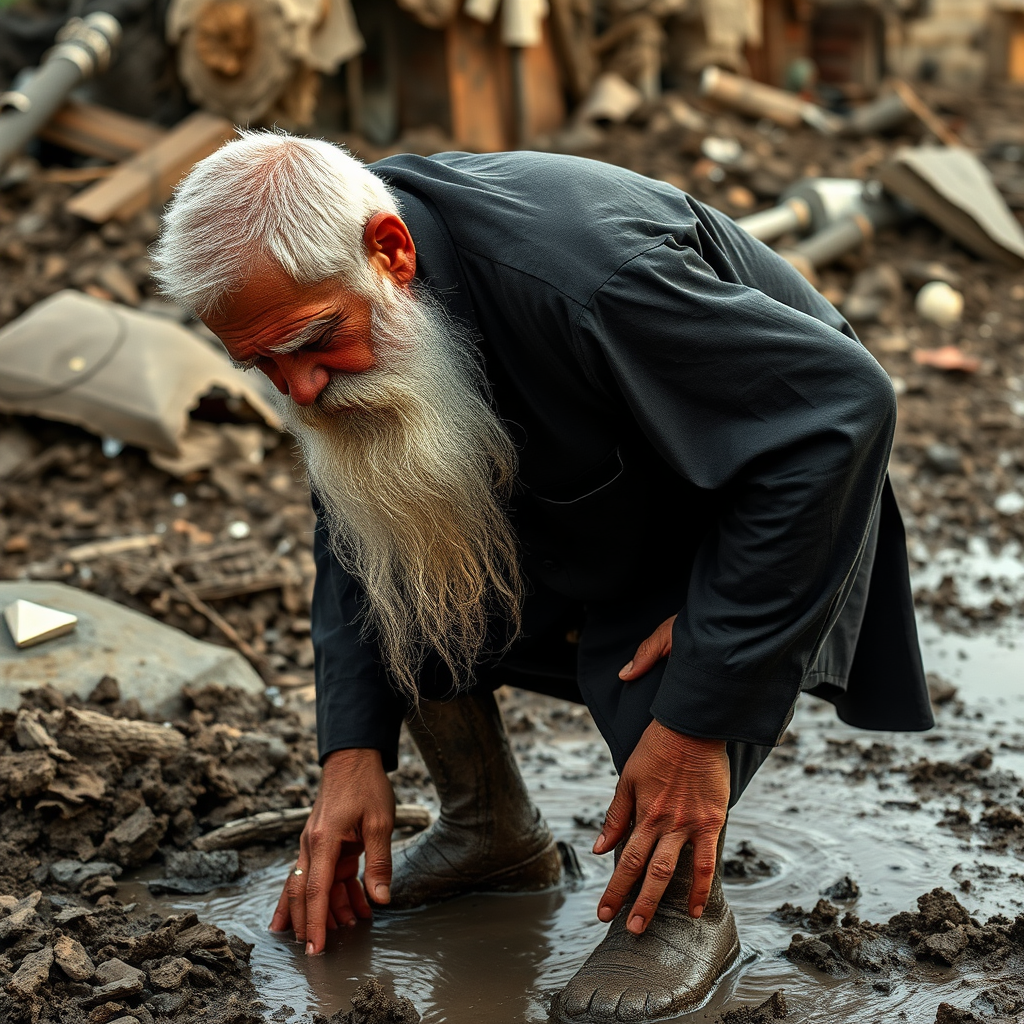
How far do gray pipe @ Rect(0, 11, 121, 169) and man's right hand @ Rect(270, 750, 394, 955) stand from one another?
224 inches

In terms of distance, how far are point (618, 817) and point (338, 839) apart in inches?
23.8

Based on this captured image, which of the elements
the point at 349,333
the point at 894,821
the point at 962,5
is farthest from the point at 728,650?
the point at 962,5

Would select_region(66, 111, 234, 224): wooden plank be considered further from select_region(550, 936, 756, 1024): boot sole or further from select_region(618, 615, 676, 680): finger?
select_region(550, 936, 756, 1024): boot sole

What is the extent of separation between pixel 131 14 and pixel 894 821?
6.56m

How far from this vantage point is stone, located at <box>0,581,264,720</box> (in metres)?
3.26

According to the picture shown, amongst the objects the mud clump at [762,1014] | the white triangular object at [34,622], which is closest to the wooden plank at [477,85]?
the white triangular object at [34,622]

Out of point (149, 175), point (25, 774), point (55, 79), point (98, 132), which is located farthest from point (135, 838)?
point (98, 132)

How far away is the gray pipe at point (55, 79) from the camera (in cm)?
705

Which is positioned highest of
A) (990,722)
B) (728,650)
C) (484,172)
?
(484,172)

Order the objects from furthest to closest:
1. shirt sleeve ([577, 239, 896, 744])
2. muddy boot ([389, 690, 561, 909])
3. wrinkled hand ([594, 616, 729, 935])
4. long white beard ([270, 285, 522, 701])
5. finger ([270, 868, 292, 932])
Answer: muddy boot ([389, 690, 561, 909])
finger ([270, 868, 292, 932])
long white beard ([270, 285, 522, 701])
wrinkled hand ([594, 616, 729, 935])
shirt sleeve ([577, 239, 896, 744])

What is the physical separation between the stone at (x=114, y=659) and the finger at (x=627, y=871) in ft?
5.10

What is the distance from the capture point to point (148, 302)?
6191 millimetres

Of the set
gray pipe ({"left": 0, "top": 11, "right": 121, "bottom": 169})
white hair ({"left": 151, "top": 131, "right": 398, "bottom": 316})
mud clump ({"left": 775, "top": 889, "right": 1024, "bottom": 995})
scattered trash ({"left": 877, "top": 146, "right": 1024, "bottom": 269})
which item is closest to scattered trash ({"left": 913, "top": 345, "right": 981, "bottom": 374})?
scattered trash ({"left": 877, "top": 146, "right": 1024, "bottom": 269})

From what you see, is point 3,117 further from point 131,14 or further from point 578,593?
point 578,593
